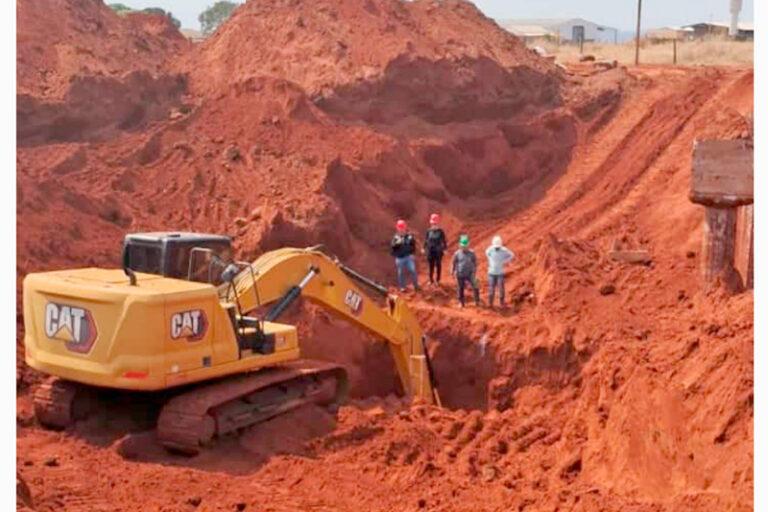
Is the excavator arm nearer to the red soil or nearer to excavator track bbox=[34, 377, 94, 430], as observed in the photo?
the red soil

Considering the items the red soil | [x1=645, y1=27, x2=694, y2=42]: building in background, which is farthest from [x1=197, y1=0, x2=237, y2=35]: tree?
the red soil

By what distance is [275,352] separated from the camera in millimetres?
11516

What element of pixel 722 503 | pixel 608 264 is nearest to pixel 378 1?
pixel 608 264

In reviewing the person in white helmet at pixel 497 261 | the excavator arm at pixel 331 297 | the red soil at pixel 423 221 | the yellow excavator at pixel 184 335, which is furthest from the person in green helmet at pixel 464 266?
the yellow excavator at pixel 184 335

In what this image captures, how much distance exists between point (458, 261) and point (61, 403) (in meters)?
6.70

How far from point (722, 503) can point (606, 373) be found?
316 cm

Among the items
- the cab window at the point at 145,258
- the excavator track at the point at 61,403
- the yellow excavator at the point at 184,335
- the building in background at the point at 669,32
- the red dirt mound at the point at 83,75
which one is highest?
the building in background at the point at 669,32

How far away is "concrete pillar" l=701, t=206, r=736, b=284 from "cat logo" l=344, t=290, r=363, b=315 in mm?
3874

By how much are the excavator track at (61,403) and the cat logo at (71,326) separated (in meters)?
0.83

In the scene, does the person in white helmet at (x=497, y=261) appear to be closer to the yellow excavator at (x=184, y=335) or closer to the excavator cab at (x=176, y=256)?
the yellow excavator at (x=184, y=335)

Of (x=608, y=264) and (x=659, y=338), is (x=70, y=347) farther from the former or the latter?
(x=608, y=264)

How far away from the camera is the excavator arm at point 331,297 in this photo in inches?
460

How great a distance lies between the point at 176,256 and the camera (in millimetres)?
11250

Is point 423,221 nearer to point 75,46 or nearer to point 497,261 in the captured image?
point 497,261
